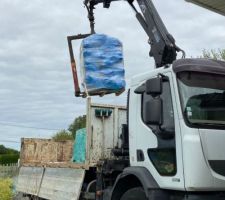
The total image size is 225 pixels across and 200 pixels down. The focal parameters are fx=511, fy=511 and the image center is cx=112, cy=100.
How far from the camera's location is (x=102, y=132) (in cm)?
902

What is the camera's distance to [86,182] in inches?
→ 356

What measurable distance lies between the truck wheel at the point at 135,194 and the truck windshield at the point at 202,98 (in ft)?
4.37

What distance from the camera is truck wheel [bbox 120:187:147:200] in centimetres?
696

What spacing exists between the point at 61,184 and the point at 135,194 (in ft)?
9.45

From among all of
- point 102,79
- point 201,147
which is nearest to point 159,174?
point 201,147

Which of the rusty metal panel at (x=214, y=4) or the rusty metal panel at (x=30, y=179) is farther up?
the rusty metal panel at (x=214, y=4)

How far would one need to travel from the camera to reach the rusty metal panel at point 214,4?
35.2ft

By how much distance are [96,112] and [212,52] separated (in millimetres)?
10500

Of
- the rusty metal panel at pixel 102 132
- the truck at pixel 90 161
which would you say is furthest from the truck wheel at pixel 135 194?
the rusty metal panel at pixel 102 132

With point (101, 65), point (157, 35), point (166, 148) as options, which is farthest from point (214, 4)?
point (166, 148)

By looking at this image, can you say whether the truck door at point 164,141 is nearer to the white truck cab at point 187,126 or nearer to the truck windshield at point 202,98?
the white truck cab at point 187,126

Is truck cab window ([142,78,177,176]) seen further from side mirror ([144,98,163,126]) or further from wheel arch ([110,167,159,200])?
wheel arch ([110,167,159,200])

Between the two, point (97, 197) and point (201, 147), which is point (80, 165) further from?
point (201, 147)

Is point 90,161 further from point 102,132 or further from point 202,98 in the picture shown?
point 202,98
